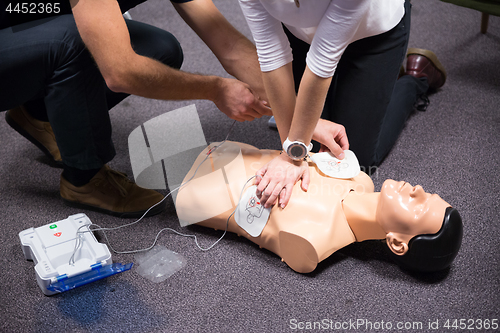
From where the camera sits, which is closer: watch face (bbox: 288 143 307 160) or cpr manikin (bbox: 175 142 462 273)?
cpr manikin (bbox: 175 142 462 273)

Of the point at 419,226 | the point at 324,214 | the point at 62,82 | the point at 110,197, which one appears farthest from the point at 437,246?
the point at 62,82

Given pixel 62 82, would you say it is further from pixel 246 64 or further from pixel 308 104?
pixel 308 104

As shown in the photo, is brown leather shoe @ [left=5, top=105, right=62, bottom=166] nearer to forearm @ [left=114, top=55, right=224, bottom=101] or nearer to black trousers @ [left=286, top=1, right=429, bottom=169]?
forearm @ [left=114, top=55, right=224, bottom=101]

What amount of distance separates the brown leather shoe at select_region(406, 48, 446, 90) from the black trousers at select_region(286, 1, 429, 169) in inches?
15.4

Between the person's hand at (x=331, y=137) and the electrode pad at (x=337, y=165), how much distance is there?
0.02 metres

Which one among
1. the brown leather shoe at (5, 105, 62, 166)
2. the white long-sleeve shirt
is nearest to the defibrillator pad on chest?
the white long-sleeve shirt

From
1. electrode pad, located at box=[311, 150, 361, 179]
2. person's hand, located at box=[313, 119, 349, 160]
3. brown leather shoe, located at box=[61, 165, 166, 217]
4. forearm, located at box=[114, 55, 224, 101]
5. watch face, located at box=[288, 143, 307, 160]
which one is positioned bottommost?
brown leather shoe, located at box=[61, 165, 166, 217]

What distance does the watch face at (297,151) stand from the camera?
3.98 feet

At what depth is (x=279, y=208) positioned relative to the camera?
1199mm

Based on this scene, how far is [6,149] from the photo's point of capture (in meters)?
1.74

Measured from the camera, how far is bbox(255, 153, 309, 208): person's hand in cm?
119

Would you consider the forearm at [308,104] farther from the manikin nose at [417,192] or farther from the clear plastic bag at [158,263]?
the clear plastic bag at [158,263]

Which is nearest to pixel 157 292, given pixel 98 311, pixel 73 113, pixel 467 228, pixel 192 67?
pixel 98 311

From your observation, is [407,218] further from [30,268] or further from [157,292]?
[30,268]
